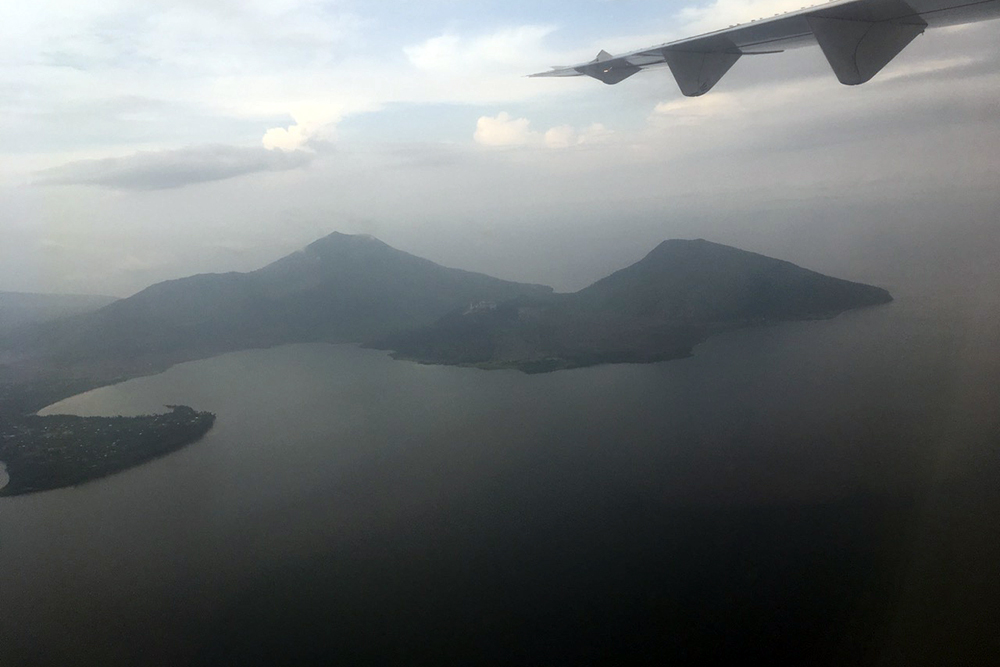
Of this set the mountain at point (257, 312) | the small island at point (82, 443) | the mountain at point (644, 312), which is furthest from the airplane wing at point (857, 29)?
the mountain at point (257, 312)

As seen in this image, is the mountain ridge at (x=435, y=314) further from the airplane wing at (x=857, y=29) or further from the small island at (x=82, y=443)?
the airplane wing at (x=857, y=29)

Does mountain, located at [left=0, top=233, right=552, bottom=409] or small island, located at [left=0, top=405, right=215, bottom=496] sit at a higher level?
mountain, located at [left=0, top=233, right=552, bottom=409]

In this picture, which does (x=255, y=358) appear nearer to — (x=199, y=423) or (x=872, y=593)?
(x=199, y=423)

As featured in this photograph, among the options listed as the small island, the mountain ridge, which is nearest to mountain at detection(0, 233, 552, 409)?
the mountain ridge

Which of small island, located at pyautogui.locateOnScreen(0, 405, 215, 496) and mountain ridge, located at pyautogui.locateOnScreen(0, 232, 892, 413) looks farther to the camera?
mountain ridge, located at pyautogui.locateOnScreen(0, 232, 892, 413)

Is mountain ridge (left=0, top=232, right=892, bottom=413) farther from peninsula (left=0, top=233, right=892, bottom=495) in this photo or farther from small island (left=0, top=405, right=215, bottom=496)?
small island (left=0, top=405, right=215, bottom=496)

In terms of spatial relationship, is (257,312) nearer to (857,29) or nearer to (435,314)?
(435,314)
